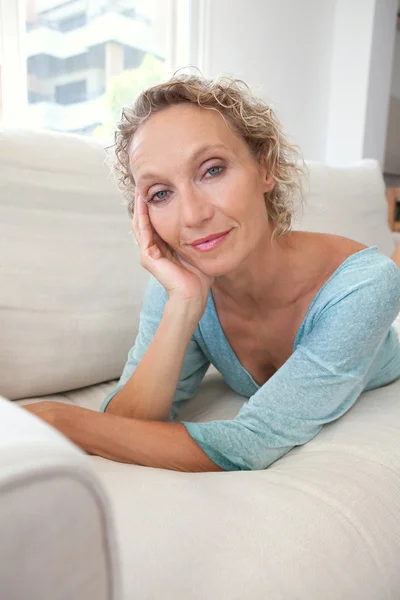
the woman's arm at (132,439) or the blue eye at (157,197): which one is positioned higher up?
the blue eye at (157,197)

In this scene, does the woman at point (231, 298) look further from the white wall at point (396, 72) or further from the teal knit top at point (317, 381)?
the white wall at point (396, 72)

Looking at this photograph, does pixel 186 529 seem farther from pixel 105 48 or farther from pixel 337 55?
pixel 337 55

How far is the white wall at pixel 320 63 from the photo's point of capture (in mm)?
2770

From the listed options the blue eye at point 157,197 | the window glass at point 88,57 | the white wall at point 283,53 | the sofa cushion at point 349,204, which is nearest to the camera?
the blue eye at point 157,197

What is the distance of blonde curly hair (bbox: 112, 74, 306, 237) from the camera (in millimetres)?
888

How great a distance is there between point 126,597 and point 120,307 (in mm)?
767

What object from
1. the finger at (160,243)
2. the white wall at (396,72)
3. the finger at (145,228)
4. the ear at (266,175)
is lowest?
the finger at (160,243)

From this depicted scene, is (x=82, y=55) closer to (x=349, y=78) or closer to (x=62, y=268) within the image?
(x=62, y=268)

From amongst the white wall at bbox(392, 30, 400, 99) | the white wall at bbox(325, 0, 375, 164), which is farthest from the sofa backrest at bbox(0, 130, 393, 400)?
the white wall at bbox(392, 30, 400, 99)

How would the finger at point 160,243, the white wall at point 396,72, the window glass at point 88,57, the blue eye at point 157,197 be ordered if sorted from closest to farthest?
the blue eye at point 157,197 < the finger at point 160,243 < the window glass at point 88,57 < the white wall at point 396,72

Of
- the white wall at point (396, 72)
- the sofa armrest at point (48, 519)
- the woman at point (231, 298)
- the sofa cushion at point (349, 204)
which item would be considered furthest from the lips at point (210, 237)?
the white wall at point (396, 72)

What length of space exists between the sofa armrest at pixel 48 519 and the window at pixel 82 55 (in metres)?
1.74

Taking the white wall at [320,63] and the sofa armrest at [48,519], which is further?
the white wall at [320,63]

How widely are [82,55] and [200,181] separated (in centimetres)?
170
